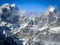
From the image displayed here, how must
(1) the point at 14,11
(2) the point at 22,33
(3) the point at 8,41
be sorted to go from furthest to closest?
1. (1) the point at 14,11
2. (2) the point at 22,33
3. (3) the point at 8,41

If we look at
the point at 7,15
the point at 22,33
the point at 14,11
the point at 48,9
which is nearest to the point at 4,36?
the point at 22,33

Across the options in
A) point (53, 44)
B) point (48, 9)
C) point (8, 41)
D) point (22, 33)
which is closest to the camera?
point (53, 44)

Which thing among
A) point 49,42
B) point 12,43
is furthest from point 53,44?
Result: point 12,43

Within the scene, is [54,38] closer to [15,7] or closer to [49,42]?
[49,42]

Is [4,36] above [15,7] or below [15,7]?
below

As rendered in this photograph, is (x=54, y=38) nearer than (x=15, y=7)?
Yes

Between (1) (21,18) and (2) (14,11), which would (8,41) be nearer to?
(1) (21,18)
